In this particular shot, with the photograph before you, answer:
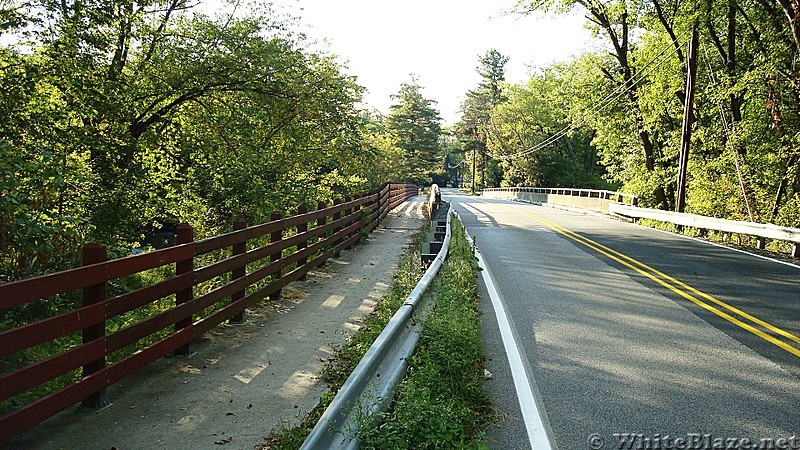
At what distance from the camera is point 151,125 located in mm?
11914

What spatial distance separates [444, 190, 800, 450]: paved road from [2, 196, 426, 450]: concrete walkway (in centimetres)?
176

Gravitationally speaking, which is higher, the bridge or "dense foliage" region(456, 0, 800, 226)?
"dense foliage" region(456, 0, 800, 226)

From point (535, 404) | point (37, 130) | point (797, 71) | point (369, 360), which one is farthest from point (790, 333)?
point (797, 71)

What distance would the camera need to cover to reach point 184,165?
12078 millimetres

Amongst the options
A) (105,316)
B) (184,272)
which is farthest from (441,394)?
(184,272)

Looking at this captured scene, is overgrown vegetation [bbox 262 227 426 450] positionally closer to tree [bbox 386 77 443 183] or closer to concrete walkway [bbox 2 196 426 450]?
concrete walkway [bbox 2 196 426 450]

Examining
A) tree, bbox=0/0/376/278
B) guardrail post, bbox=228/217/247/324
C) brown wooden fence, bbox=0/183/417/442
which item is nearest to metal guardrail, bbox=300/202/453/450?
brown wooden fence, bbox=0/183/417/442

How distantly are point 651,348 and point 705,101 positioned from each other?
68.8 feet

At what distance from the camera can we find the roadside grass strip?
11.8 feet

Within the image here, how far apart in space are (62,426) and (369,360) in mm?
2302

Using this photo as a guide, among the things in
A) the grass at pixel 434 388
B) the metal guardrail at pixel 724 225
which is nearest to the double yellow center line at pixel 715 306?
the grass at pixel 434 388

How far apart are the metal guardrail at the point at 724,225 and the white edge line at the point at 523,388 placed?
8.08m

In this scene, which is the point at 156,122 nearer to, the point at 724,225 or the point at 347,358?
the point at 347,358

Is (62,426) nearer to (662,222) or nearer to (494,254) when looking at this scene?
(494,254)
